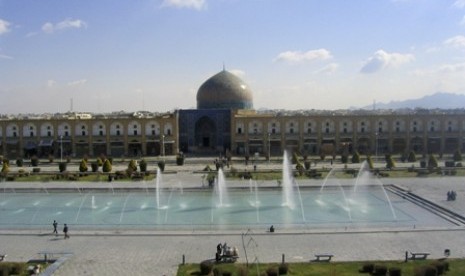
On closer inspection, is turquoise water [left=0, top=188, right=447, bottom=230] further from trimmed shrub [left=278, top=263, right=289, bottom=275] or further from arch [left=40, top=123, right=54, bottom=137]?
arch [left=40, top=123, right=54, bottom=137]

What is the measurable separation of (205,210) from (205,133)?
32063mm

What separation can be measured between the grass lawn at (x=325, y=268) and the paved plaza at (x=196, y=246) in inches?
21.9

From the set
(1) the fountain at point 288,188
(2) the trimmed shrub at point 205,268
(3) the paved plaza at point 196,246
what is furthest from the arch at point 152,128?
(2) the trimmed shrub at point 205,268

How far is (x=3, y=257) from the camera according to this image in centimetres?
1656

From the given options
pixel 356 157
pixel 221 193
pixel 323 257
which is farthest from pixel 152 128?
pixel 323 257

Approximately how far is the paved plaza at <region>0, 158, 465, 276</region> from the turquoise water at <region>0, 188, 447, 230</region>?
60.9 inches

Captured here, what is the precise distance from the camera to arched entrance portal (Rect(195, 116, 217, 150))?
185ft

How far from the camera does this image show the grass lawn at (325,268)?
589 inches

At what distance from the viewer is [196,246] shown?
59.5 feet

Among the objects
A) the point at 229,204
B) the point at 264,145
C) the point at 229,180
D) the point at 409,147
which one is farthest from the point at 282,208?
the point at 409,147

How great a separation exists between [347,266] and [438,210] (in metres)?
10.2

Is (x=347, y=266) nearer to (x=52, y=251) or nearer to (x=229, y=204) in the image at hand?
(x=52, y=251)

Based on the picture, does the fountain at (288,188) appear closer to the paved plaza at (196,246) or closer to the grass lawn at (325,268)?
the paved plaza at (196,246)

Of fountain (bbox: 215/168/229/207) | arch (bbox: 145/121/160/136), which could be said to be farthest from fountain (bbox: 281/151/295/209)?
arch (bbox: 145/121/160/136)
